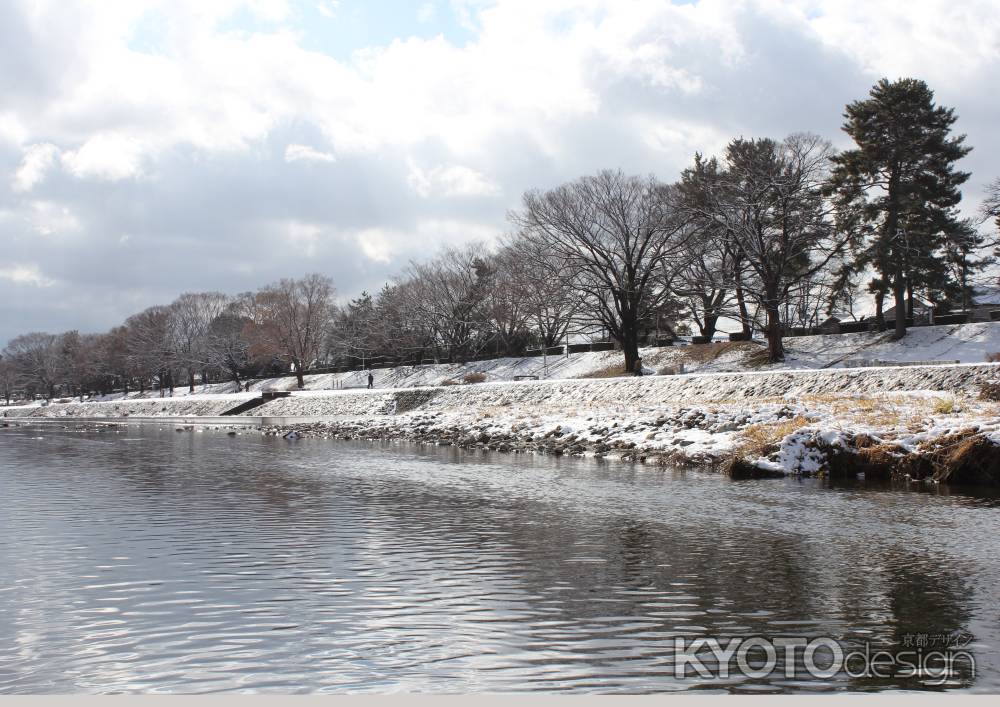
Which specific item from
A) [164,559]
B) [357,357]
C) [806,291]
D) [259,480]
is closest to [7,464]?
[259,480]

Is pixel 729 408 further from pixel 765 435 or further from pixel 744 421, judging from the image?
pixel 765 435

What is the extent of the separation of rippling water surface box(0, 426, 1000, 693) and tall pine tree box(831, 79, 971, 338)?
1438 inches

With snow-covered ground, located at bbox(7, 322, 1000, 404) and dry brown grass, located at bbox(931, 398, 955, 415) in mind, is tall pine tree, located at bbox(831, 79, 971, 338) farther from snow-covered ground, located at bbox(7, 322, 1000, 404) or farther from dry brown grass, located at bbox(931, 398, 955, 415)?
dry brown grass, located at bbox(931, 398, 955, 415)

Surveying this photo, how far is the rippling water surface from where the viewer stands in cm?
646

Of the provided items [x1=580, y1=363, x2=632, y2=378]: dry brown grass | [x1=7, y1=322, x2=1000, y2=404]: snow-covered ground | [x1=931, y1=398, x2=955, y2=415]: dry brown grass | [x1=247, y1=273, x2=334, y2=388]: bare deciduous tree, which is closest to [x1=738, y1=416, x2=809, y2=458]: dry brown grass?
[x1=931, y1=398, x2=955, y2=415]: dry brown grass

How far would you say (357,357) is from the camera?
315ft

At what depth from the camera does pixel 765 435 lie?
2117 centimetres

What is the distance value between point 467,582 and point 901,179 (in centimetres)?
5029

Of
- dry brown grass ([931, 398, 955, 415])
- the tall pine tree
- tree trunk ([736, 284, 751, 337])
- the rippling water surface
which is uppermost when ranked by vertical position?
the tall pine tree

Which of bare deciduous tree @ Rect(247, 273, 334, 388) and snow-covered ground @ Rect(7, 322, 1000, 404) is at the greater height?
bare deciduous tree @ Rect(247, 273, 334, 388)

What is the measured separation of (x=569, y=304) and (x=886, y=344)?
67.3 feet

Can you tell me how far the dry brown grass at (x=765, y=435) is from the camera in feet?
66.0

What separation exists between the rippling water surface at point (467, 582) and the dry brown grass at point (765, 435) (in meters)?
1.97

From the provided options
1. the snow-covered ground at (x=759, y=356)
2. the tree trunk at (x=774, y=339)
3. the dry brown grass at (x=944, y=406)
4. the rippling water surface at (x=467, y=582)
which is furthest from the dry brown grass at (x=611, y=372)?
the rippling water surface at (x=467, y=582)
